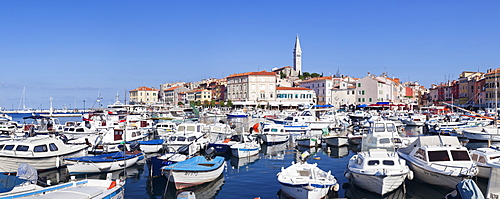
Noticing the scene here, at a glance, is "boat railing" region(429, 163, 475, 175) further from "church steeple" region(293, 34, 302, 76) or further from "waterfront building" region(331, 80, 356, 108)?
"church steeple" region(293, 34, 302, 76)

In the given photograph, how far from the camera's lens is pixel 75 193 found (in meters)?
12.4

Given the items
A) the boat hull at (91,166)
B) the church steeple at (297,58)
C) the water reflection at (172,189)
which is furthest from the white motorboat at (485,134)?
the church steeple at (297,58)

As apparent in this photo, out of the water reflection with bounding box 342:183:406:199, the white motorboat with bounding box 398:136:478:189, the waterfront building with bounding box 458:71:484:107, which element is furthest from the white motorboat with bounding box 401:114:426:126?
the water reflection with bounding box 342:183:406:199

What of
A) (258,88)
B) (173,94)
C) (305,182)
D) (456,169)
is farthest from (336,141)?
(173,94)

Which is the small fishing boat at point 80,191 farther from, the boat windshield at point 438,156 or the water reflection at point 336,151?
the water reflection at point 336,151

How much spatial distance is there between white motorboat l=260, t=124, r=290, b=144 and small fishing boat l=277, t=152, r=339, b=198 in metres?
16.2

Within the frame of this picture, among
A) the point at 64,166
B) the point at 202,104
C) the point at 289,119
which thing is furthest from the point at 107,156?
the point at 202,104

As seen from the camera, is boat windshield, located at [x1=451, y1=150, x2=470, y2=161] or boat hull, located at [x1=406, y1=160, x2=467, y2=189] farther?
boat windshield, located at [x1=451, y1=150, x2=470, y2=161]

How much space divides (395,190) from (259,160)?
10.8 metres

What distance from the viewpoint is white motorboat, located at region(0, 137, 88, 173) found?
793 inches

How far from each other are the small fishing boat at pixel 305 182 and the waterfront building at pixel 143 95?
13645 centimetres

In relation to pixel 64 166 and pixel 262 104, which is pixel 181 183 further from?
pixel 262 104

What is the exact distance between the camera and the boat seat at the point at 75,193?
12062 millimetres

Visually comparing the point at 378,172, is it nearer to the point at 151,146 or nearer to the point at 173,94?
the point at 151,146
